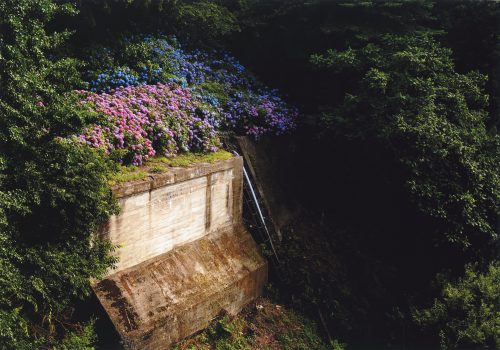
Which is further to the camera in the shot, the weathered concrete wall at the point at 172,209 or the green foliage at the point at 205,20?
the green foliage at the point at 205,20

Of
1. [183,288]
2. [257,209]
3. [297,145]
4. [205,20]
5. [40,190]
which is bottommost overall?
[183,288]

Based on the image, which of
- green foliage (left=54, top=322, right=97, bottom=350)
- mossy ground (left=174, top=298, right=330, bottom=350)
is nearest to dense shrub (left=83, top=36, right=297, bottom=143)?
mossy ground (left=174, top=298, right=330, bottom=350)

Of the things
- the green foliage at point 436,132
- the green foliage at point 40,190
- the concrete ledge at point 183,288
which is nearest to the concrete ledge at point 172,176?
the green foliage at point 40,190

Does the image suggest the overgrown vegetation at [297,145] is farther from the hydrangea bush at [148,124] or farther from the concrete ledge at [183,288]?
the concrete ledge at [183,288]

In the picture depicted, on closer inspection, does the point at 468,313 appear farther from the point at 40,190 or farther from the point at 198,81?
the point at 198,81

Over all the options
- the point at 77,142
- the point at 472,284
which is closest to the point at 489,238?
the point at 472,284

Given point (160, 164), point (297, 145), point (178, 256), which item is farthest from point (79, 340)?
point (297, 145)
